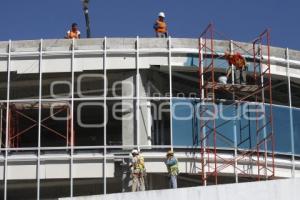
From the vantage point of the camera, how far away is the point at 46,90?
27.8 meters

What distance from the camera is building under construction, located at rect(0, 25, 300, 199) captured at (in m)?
24.9

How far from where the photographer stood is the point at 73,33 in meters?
27.5

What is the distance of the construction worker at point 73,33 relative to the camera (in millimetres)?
27408

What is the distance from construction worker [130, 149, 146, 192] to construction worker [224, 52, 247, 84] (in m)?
4.71

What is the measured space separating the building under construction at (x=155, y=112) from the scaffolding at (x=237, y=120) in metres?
0.03

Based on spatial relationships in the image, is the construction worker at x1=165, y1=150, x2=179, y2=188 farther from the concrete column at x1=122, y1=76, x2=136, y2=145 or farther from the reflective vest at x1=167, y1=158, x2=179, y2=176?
the concrete column at x1=122, y1=76, x2=136, y2=145

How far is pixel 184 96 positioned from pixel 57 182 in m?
5.46

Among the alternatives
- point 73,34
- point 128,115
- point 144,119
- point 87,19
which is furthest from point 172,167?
point 87,19

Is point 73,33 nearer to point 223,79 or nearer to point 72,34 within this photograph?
point 72,34

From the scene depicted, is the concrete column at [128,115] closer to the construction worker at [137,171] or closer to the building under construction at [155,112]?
the building under construction at [155,112]

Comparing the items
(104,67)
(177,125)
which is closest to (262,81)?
(177,125)

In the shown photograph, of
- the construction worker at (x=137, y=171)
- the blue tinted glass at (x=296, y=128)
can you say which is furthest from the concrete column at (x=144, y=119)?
the blue tinted glass at (x=296, y=128)

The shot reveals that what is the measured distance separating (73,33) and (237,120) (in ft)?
22.4

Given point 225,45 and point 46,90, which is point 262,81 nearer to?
point 225,45
